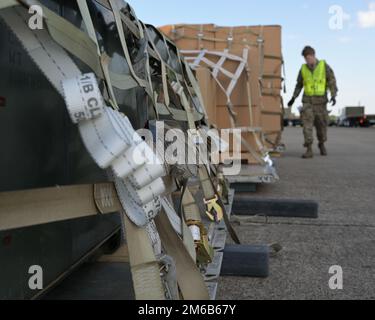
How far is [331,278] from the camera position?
2.42m

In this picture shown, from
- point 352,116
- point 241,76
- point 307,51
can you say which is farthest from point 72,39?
point 352,116

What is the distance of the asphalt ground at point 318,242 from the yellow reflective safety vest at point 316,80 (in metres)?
2.88

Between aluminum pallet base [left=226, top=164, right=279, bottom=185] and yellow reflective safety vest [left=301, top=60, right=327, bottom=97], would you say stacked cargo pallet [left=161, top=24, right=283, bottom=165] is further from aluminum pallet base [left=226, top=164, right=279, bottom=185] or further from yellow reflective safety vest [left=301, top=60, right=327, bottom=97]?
yellow reflective safety vest [left=301, top=60, right=327, bottom=97]

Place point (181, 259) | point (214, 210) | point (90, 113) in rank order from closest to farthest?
point (90, 113) → point (181, 259) → point (214, 210)

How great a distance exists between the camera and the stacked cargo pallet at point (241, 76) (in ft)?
16.5

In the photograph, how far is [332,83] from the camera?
325 inches

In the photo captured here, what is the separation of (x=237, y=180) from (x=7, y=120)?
11.9ft

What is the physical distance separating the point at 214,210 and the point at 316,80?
644 centimetres

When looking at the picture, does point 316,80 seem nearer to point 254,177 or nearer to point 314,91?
point 314,91

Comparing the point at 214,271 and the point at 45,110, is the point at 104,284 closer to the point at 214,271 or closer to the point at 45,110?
the point at 214,271

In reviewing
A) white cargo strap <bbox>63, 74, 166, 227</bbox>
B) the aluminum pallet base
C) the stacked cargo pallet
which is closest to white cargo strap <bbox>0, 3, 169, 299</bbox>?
white cargo strap <bbox>63, 74, 166, 227</bbox>

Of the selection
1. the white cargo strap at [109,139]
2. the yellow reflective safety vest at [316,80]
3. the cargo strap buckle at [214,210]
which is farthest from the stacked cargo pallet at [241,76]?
the white cargo strap at [109,139]

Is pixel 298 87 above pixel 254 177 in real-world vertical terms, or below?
above

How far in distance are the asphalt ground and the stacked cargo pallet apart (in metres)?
0.77
